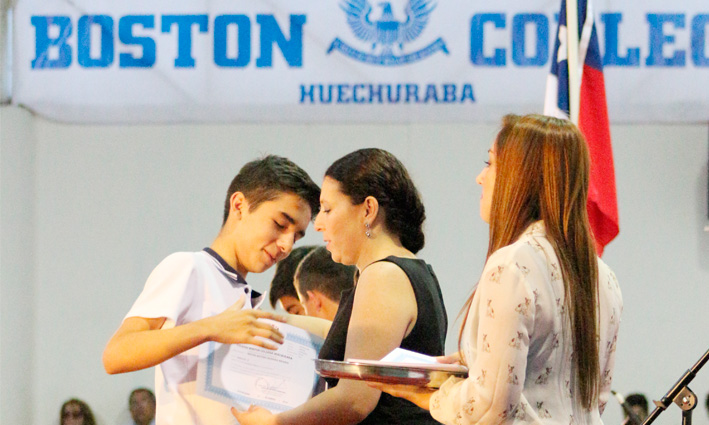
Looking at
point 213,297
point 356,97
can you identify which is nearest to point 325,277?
point 213,297

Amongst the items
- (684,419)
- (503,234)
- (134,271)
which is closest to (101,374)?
(134,271)

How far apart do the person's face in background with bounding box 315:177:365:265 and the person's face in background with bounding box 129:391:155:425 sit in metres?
3.34

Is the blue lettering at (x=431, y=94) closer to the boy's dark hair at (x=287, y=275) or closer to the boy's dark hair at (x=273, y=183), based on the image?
the boy's dark hair at (x=287, y=275)

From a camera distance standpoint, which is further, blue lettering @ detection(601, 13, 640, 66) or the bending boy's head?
blue lettering @ detection(601, 13, 640, 66)

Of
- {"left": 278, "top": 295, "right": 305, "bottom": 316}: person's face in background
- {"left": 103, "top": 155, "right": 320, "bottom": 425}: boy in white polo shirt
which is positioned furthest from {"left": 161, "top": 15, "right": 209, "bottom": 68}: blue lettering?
{"left": 103, "top": 155, "right": 320, "bottom": 425}: boy in white polo shirt

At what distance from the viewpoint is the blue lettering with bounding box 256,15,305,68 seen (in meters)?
4.64

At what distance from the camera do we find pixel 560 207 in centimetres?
134

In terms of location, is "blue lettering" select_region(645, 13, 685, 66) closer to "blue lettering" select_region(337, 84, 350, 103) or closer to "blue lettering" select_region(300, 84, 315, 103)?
"blue lettering" select_region(337, 84, 350, 103)

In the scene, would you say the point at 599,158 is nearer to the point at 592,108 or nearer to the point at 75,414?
the point at 592,108

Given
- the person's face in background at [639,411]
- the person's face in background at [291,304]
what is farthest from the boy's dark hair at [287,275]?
the person's face in background at [639,411]

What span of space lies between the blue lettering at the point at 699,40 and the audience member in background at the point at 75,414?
4048mm

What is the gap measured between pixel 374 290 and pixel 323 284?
110cm

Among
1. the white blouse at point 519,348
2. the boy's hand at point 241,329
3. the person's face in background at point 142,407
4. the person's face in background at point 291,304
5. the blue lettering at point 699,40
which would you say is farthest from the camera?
the person's face in background at point 142,407

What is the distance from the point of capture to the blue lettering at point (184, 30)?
466 cm
